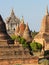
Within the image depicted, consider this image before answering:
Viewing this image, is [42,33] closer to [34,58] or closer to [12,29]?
[12,29]

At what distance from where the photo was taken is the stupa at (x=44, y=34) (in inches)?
A: 1870

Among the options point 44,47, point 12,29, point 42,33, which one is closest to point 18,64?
point 44,47

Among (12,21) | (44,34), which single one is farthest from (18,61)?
(12,21)

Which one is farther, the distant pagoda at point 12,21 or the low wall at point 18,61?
the distant pagoda at point 12,21

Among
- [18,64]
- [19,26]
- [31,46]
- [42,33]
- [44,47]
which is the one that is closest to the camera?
[18,64]

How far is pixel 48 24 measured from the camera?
51.7 meters

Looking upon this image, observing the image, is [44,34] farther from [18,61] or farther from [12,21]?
[18,61]

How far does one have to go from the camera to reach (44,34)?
162ft

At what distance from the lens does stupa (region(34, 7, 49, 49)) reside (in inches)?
1870

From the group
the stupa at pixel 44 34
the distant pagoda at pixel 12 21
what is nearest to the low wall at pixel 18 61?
the stupa at pixel 44 34

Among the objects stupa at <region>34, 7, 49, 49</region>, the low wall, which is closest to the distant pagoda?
stupa at <region>34, 7, 49, 49</region>

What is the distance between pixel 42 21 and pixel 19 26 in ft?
22.1

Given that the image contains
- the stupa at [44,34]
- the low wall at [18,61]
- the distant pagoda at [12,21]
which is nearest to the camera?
the low wall at [18,61]

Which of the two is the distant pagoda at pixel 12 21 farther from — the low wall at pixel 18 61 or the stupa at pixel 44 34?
the low wall at pixel 18 61
